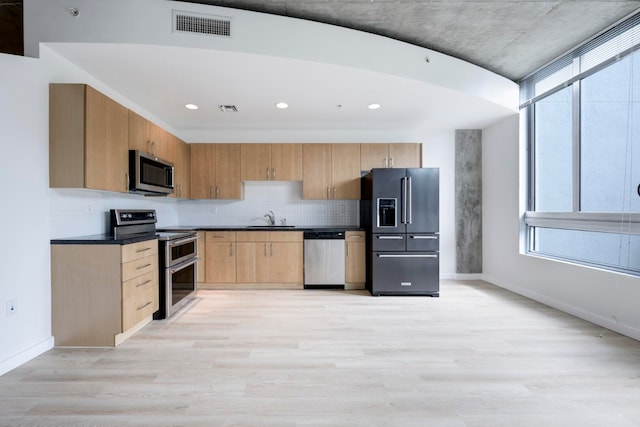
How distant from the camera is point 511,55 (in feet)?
12.0

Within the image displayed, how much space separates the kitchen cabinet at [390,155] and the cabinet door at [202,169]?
2357 millimetres

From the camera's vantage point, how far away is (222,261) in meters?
4.65

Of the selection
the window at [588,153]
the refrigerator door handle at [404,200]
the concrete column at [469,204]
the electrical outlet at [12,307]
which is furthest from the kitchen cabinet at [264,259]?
the window at [588,153]

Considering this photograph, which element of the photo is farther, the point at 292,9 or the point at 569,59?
the point at 569,59

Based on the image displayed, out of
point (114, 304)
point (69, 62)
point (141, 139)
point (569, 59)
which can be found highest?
point (569, 59)

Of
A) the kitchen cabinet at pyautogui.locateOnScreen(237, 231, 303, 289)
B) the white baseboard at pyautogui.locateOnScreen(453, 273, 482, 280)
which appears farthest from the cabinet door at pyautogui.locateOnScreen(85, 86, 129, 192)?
the white baseboard at pyautogui.locateOnScreen(453, 273, 482, 280)

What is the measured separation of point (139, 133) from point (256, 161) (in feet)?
5.98

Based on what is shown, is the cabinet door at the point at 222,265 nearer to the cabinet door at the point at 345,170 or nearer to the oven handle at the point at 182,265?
the oven handle at the point at 182,265

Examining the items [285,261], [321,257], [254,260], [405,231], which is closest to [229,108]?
[254,260]

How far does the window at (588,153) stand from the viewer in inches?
115

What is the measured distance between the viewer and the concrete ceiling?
2.77 meters

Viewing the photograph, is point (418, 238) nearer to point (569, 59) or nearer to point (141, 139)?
point (569, 59)

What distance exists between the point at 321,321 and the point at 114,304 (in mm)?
1875

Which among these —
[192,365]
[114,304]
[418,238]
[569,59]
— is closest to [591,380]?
[418,238]
